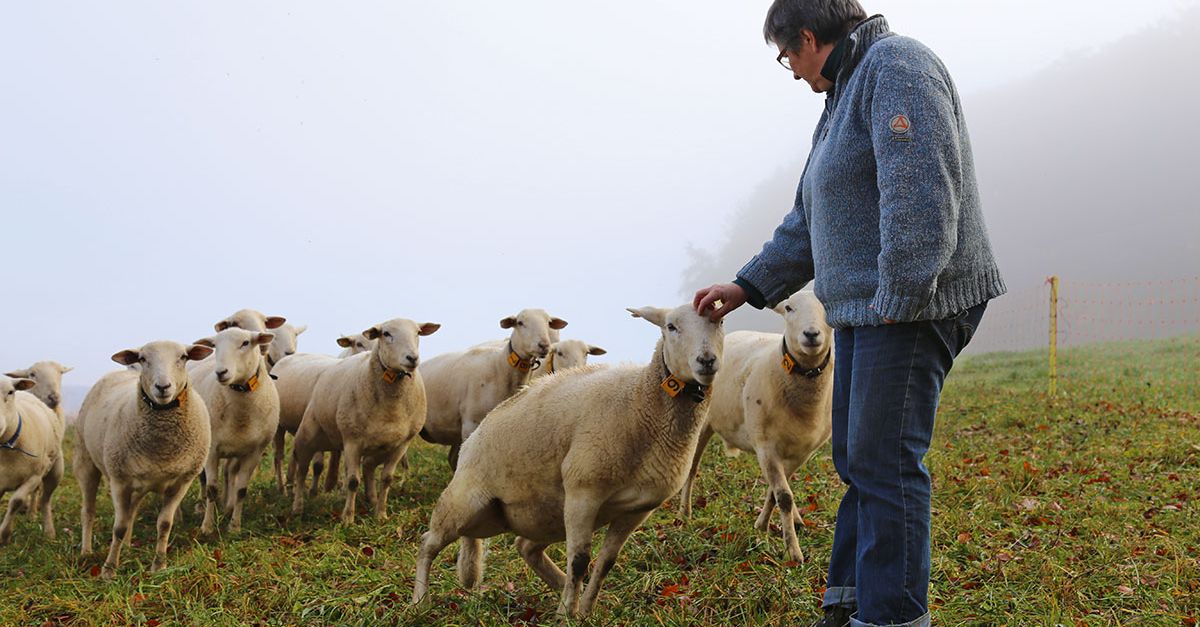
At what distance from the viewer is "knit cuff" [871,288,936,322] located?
9.30ft

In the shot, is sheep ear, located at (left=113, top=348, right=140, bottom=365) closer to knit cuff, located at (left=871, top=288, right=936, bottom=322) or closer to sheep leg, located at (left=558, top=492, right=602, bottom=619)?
sheep leg, located at (left=558, top=492, right=602, bottom=619)

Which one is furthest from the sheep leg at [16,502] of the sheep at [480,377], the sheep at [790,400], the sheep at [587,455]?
the sheep at [790,400]

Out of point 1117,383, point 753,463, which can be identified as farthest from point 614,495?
point 1117,383

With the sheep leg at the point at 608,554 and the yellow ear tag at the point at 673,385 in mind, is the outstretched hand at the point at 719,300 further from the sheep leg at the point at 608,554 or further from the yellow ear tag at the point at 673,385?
the sheep leg at the point at 608,554

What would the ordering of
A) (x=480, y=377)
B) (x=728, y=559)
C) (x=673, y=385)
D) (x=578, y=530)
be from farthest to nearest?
(x=480, y=377), (x=728, y=559), (x=673, y=385), (x=578, y=530)

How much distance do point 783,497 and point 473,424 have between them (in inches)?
174

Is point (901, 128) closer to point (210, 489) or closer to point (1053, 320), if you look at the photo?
point (210, 489)

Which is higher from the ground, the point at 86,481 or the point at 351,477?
the point at 86,481

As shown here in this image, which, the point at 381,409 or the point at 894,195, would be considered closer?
the point at 894,195

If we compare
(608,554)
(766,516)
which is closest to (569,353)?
(766,516)

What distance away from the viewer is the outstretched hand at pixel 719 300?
3.99 m

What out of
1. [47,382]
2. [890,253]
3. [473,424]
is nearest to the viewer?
[890,253]

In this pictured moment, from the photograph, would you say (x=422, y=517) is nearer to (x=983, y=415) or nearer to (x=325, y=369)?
(x=325, y=369)

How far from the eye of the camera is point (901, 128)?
2871 millimetres
